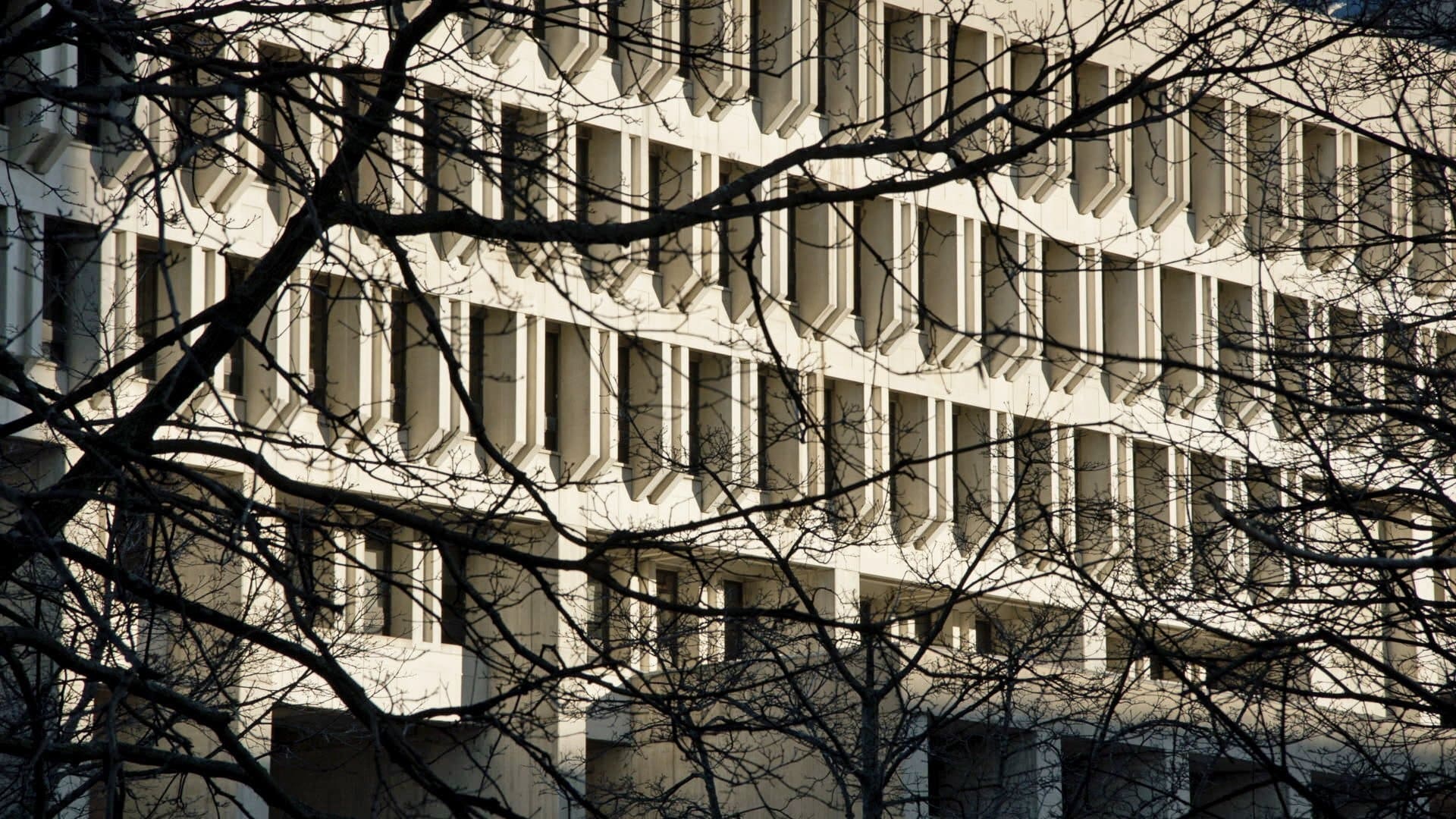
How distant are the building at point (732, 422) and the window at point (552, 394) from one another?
9 cm

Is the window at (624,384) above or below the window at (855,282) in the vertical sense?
below

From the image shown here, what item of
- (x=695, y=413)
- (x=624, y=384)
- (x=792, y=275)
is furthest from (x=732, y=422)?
(x=792, y=275)

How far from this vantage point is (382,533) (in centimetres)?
817

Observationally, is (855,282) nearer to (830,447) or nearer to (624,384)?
(624,384)

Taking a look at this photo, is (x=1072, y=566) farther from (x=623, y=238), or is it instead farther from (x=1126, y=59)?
(x=1126, y=59)

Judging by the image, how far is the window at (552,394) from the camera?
3694cm

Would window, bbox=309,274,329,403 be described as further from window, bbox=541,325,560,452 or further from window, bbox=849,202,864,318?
window, bbox=849,202,864,318

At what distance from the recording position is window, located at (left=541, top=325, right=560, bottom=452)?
3694 centimetres

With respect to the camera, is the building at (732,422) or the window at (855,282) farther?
the window at (855,282)

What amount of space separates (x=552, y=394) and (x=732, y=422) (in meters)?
2.96

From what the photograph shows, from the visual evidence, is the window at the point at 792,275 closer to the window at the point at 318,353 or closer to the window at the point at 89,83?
the window at the point at 318,353

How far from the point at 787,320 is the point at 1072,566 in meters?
30.5

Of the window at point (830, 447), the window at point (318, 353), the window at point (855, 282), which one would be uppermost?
the window at point (855, 282)

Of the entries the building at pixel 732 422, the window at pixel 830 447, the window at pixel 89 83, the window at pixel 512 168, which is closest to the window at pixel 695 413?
the building at pixel 732 422
